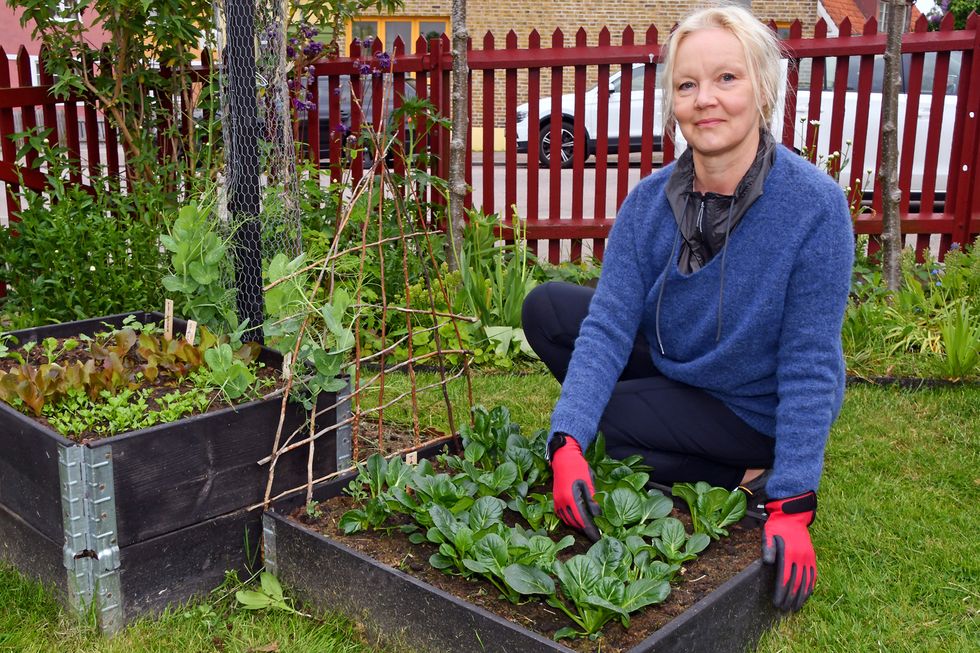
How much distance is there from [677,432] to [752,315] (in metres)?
0.42

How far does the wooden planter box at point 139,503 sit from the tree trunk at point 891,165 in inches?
134

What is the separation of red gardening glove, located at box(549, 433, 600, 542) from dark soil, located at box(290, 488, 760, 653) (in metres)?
0.09

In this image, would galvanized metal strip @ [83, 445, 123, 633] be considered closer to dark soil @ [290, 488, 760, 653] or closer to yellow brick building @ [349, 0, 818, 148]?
dark soil @ [290, 488, 760, 653]

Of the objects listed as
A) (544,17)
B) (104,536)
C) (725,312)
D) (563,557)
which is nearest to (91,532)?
(104,536)

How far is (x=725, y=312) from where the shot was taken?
234 cm

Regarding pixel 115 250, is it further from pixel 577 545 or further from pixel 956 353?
pixel 956 353

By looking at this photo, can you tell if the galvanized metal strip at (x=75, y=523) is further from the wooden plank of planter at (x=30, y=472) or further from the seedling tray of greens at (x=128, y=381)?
the seedling tray of greens at (x=128, y=381)

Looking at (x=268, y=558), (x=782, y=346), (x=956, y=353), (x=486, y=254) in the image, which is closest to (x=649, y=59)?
(x=486, y=254)

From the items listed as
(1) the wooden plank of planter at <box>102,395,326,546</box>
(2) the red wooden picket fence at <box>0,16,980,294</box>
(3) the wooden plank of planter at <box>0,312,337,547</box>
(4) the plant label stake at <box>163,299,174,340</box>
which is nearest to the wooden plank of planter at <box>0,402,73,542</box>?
(3) the wooden plank of planter at <box>0,312,337,547</box>

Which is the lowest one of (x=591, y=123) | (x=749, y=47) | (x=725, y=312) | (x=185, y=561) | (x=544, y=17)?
(x=185, y=561)

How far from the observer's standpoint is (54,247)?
3.96 m

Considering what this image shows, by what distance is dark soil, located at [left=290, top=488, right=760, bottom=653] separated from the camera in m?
1.89

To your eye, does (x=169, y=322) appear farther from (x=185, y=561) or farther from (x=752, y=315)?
(x=752, y=315)

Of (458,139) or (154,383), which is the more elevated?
(458,139)
